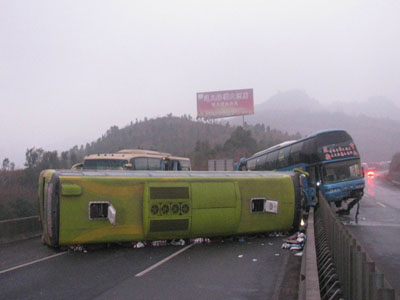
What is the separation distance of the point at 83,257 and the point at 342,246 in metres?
6.53

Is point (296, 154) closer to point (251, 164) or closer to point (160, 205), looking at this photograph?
point (251, 164)

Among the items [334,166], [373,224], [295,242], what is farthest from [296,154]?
[295,242]

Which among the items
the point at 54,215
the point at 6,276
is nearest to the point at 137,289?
the point at 6,276

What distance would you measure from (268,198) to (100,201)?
5.01m

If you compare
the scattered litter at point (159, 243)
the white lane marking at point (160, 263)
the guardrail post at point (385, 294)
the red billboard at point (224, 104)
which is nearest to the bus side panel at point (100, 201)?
the scattered litter at point (159, 243)

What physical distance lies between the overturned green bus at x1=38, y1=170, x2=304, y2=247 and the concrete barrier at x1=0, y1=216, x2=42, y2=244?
2723mm

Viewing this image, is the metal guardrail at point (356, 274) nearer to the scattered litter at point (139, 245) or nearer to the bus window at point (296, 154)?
the scattered litter at point (139, 245)

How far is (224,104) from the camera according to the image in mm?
61500

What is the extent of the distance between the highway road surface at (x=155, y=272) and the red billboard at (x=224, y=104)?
50.3m

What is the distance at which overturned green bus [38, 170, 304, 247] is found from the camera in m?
10.2

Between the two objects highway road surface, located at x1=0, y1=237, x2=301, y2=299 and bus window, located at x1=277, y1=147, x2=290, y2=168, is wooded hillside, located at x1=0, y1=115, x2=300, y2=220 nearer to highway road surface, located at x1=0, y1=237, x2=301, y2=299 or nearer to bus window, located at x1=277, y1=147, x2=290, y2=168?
bus window, located at x1=277, y1=147, x2=290, y2=168

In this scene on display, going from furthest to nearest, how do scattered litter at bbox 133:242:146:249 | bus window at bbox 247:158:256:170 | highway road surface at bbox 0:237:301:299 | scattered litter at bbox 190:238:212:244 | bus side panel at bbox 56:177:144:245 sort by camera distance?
bus window at bbox 247:158:256:170, scattered litter at bbox 190:238:212:244, scattered litter at bbox 133:242:146:249, bus side panel at bbox 56:177:144:245, highway road surface at bbox 0:237:301:299

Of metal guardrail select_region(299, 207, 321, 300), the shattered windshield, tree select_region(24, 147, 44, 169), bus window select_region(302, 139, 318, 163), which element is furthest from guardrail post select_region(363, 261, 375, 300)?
tree select_region(24, 147, 44, 169)

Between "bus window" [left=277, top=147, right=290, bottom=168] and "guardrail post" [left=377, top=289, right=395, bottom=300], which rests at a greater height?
"bus window" [left=277, top=147, right=290, bottom=168]
